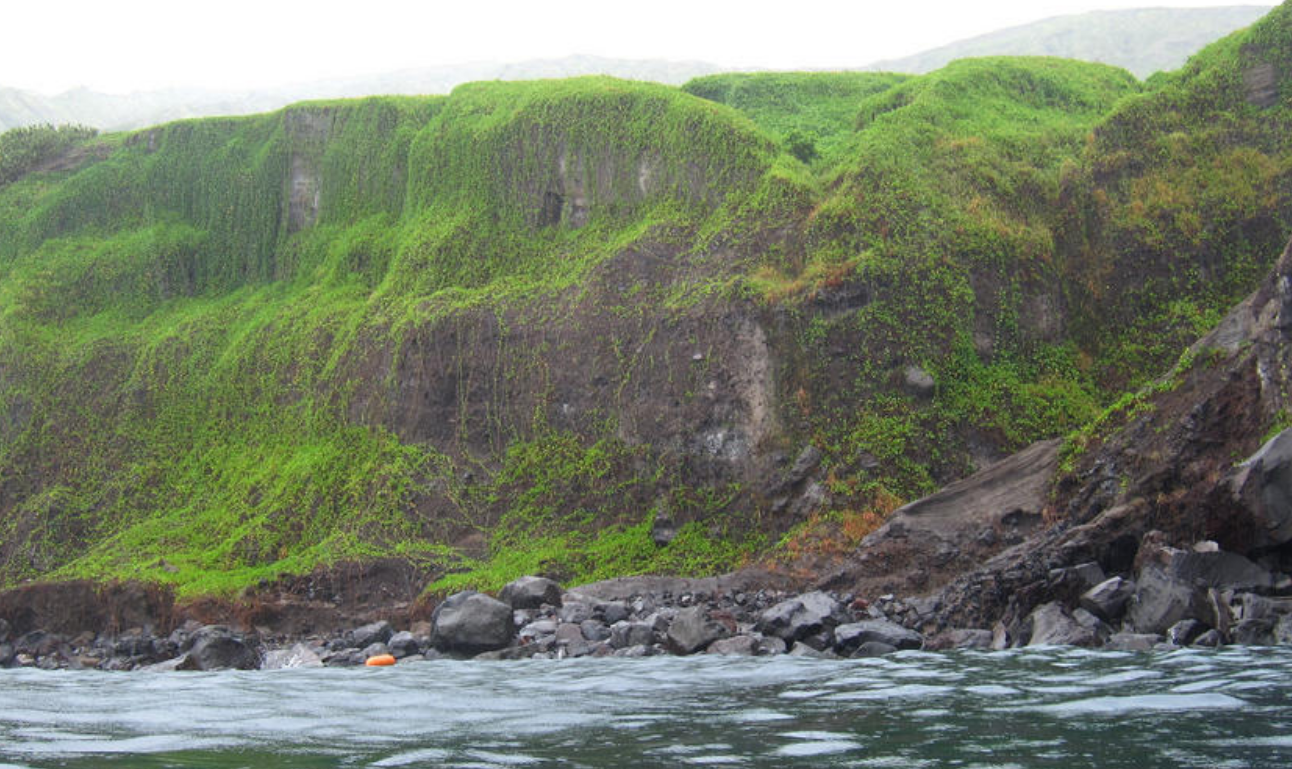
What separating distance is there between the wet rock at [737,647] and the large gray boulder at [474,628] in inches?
158

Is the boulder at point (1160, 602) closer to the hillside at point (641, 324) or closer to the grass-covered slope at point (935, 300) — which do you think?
the hillside at point (641, 324)

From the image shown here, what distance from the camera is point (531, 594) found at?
2162 cm

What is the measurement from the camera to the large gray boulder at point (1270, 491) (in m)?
13.9

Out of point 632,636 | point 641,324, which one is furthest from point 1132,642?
point 641,324

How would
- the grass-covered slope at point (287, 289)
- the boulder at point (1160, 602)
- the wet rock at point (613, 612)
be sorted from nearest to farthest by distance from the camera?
the boulder at point (1160, 602) < the wet rock at point (613, 612) < the grass-covered slope at point (287, 289)

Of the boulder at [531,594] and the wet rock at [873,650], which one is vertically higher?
the wet rock at [873,650]

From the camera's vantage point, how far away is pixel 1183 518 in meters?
15.3

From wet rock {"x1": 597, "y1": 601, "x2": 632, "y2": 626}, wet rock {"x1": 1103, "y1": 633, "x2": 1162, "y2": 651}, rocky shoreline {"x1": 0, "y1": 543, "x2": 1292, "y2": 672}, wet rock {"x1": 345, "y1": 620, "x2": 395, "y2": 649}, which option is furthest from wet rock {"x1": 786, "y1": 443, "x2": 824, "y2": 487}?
wet rock {"x1": 1103, "y1": 633, "x2": 1162, "y2": 651}

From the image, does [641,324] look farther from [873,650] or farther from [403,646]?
[873,650]

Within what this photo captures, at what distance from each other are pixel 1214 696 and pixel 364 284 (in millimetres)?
33003

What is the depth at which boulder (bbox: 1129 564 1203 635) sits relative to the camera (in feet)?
43.0

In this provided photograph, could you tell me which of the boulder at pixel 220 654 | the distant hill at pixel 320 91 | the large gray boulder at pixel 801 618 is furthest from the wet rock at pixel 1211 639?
the distant hill at pixel 320 91

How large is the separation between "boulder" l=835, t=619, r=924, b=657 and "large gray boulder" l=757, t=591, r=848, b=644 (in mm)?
464

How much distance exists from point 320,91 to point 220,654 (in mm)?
144079
